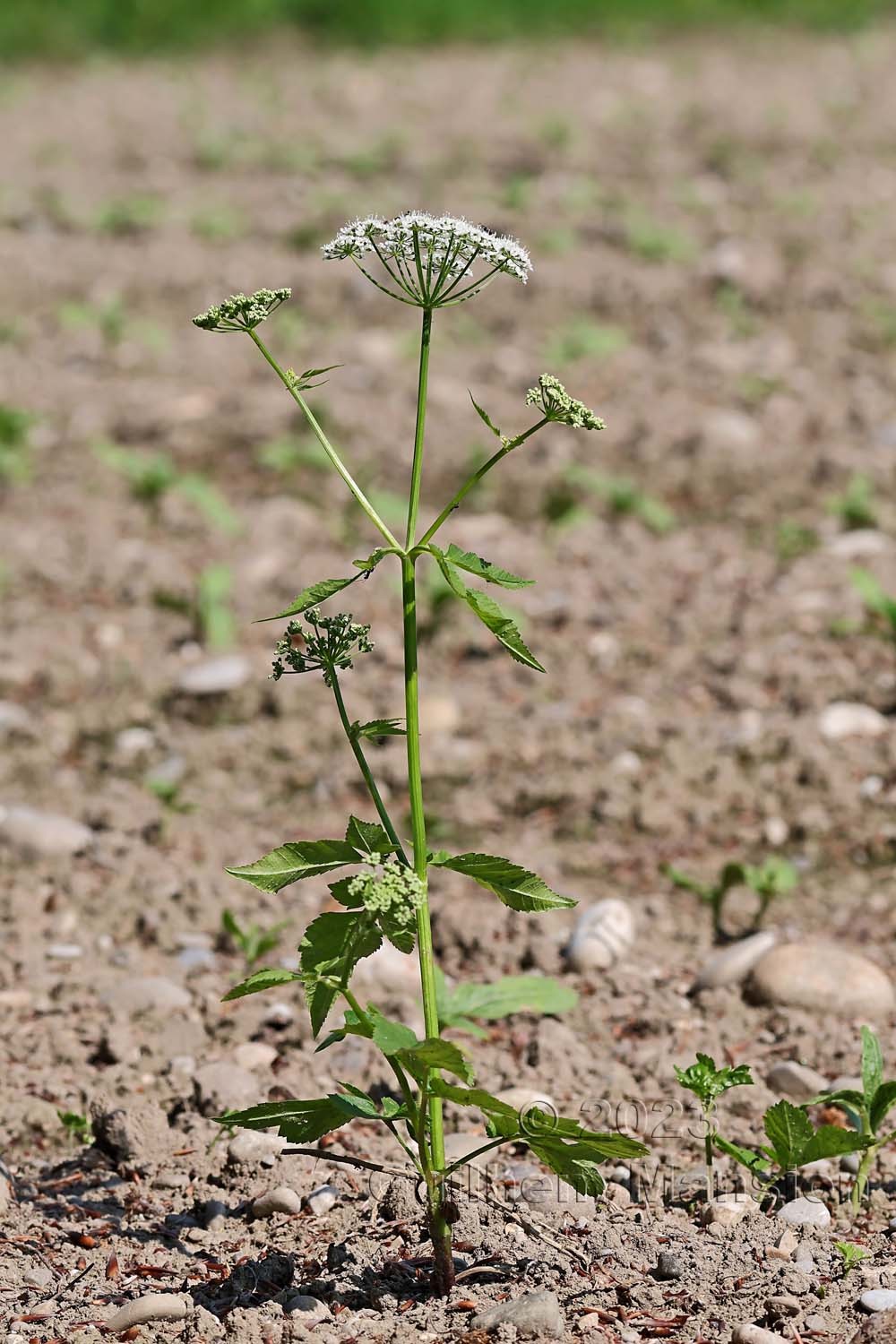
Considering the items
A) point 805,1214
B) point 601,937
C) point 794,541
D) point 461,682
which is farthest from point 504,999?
point 794,541

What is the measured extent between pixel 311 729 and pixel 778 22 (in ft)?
41.6

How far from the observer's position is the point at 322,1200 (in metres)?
2.48

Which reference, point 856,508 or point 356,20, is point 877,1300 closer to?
point 856,508

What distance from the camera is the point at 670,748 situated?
4.14 m

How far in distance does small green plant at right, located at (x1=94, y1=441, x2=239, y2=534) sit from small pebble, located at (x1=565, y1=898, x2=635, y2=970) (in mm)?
2546

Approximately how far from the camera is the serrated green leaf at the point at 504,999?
2.82 metres

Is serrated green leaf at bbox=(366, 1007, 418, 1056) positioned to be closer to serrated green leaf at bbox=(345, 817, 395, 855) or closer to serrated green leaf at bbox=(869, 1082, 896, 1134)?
serrated green leaf at bbox=(345, 817, 395, 855)

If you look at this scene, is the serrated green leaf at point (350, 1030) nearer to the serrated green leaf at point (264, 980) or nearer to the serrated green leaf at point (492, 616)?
the serrated green leaf at point (264, 980)

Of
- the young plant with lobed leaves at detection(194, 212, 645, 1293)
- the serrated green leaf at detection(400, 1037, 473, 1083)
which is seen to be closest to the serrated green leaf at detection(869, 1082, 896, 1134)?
the young plant with lobed leaves at detection(194, 212, 645, 1293)

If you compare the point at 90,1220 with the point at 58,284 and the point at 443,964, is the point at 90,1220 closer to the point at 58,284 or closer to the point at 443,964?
the point at 443,964

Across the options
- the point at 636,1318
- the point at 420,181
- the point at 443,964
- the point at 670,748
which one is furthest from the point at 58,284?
the point at 636,1318

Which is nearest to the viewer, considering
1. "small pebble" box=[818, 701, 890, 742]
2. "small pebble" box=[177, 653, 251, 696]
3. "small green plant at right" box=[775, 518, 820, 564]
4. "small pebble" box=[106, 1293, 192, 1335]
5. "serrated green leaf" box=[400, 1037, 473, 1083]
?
"serrated green leaf" box=[400, 1037, 473, 1083]

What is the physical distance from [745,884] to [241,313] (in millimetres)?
2141

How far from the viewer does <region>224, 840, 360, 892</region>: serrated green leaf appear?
80.4 inches
